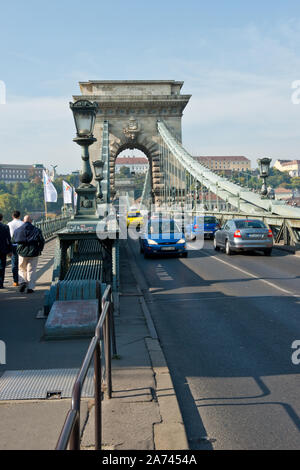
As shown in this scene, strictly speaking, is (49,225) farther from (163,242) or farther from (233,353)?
(233,353)

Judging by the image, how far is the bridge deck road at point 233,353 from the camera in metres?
4.50

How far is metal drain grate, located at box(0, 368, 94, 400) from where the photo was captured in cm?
517

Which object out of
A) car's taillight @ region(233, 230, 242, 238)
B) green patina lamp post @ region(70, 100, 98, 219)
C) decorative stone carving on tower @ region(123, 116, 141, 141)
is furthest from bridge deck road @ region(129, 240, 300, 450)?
decorative stone carving on tower @ region(123, 116, 141, 141)

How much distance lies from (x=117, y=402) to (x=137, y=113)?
5253cm

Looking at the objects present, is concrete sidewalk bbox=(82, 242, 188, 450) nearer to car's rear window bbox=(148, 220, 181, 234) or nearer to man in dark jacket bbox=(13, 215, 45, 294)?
man in dark jacket bbox=(13, 215, 45, 294)

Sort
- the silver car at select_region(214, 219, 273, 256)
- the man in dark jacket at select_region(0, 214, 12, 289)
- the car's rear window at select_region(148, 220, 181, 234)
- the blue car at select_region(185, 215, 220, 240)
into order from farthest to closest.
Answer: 1. the blue car at select_region(185, 215, 220, 240)
2. the car's rear window at select_region(148, 220, 181, 234)
3. the silver car at select_region(214, 219, 273, 256)
4. the man in dark jacket at select_region(0, 214, 12, 289)

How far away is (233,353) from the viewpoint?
6789 mm

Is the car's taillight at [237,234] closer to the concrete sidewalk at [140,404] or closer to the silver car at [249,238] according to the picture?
the silver car at [249,238]

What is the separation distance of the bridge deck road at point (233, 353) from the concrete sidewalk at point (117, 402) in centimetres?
22

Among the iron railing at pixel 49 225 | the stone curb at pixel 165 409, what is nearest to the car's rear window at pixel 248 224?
the iron railing at pixel 49 225

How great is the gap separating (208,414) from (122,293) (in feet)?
22.3

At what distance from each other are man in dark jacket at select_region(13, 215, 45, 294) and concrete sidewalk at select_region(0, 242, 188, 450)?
121 inches

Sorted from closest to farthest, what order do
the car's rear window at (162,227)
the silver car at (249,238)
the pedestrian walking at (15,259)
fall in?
the pedestrian walking at (15,259) < the silver car at (249,238) < the car's rear window at (162,227)

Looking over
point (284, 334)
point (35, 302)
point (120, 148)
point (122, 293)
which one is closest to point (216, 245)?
point (122, 293)
